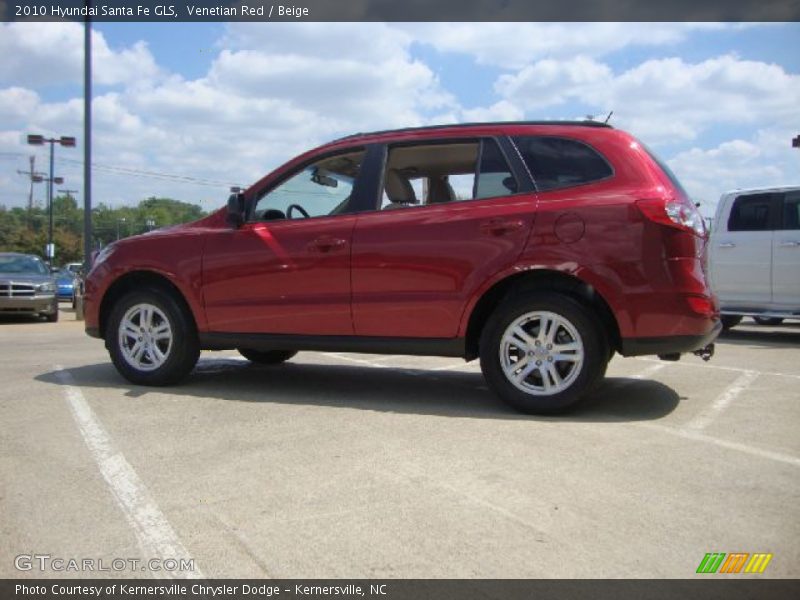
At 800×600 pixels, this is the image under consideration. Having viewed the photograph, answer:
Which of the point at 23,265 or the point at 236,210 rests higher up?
the point at 236,210

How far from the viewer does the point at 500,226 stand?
15.0 feet

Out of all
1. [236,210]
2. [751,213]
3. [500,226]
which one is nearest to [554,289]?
[500,226]

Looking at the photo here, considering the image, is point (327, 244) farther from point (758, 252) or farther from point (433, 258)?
point (758, 252)

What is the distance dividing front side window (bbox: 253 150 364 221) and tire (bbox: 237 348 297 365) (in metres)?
1.66

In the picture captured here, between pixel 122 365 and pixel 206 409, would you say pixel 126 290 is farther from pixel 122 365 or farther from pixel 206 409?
pixel 206 409

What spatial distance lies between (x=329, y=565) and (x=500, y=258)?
2.52 m

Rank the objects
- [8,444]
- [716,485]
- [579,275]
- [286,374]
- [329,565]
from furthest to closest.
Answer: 1. [286,374]
2. [579,275]
3. [8,444]
4. [716,485]
5. [329,565]

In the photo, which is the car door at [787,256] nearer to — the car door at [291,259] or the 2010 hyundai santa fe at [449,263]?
the 2010 hyundai santa fe at [449,263]

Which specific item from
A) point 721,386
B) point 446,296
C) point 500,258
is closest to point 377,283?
point 446,296

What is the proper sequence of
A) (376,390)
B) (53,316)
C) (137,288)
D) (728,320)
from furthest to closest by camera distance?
(53,316) → (728,320) → (137,288) → (376,390)

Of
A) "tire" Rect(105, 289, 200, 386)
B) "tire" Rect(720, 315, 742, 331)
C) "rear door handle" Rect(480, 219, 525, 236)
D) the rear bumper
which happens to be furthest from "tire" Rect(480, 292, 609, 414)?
"tire" Rect(720, 315, 742, 331)

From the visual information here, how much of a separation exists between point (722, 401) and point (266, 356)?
3.92m

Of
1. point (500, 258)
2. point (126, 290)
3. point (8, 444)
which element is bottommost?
point (8, 444)

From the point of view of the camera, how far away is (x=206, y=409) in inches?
192
